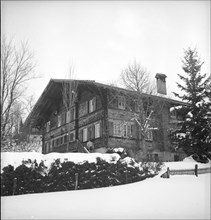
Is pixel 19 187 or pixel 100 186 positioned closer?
pixel 19 187

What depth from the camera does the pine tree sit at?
19.7 m

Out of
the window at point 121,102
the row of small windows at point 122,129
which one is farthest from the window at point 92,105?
the row of small windows at point 122,129

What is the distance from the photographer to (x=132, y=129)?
22750 millimetres

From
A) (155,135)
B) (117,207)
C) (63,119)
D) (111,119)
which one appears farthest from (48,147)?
(117,207)

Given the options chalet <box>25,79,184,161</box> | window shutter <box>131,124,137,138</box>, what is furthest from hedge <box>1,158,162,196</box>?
window shutter <box>131,124,137,138</box>

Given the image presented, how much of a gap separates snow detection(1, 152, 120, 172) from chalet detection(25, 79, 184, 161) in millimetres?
7407

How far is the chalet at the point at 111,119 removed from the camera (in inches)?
833

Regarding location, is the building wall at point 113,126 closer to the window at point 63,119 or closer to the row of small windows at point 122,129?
the row of small windows at point 122,129

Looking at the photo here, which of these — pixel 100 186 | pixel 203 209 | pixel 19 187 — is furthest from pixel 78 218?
pixel 100 186

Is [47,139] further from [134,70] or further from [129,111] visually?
[134,70]

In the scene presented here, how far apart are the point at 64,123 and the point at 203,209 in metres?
22.6

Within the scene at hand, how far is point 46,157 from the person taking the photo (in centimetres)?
1123

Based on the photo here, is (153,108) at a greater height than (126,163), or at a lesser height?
greater

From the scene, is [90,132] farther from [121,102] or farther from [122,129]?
[121,102]
